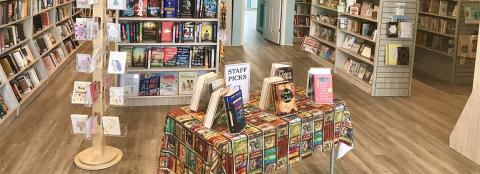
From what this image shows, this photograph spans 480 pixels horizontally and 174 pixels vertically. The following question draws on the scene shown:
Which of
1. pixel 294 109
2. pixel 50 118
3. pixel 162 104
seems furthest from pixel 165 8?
pixel 294 109

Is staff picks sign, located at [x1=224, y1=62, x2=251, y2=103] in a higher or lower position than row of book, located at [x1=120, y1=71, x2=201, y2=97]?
higher

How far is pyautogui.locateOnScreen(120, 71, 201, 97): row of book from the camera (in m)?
6.32

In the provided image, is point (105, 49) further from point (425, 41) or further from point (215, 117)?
point (425, 41)

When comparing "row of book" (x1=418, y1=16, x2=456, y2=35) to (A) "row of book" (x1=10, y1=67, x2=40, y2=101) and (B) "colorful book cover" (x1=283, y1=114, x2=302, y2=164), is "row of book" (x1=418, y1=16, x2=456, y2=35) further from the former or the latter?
(A) "row of book" (x1=10, y1=67, x2=40, y2=101)

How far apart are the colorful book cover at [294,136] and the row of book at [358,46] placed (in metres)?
4.35

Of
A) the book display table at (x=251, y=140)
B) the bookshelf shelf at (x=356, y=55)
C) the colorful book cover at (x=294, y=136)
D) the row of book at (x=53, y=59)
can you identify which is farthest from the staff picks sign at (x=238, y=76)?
the row of book at (x=53, y=59)

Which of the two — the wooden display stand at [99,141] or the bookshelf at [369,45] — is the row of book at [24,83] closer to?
the wooden display stand at [99,141]

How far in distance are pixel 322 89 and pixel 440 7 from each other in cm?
597

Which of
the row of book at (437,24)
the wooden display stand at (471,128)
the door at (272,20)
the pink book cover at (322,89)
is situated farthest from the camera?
the door at (272,20)

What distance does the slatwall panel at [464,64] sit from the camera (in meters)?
8.20

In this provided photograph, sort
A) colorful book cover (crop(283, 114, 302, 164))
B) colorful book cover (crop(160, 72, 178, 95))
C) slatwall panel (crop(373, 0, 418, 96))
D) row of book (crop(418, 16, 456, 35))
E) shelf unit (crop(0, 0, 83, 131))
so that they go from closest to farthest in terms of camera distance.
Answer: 1. colorful book cover (crop(283, 114, 302, 164))
2. shelf unit (crop(0, 0, 83, 131))
3. colorful book cover (crop(160, 72, 178, 95))
4. slatwall panel (crop(373, 0, 418, 96))
5. row of book (crop(418, 16, 456, 35))

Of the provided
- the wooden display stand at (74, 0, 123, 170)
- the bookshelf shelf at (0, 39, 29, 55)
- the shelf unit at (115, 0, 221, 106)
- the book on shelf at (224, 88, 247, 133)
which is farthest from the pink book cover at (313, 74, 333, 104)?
the bookshelf shelf at (0, 39, 29, 55)

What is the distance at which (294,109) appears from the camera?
3.46 meters

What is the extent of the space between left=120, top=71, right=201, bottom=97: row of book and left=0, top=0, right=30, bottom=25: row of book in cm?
143
